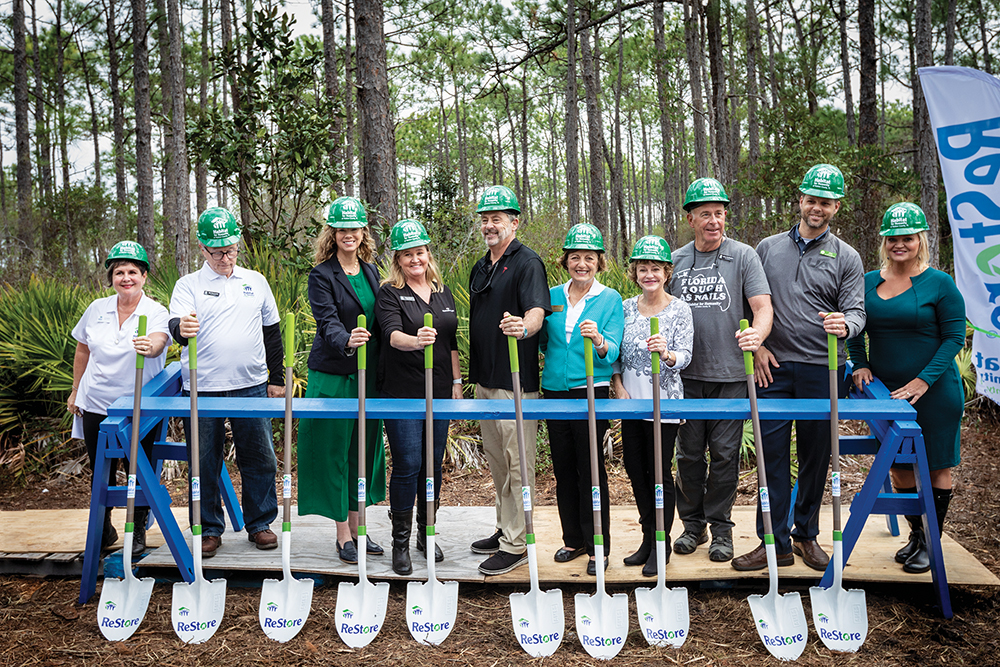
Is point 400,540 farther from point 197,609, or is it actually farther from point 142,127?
point 142,127

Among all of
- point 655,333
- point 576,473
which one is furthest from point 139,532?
point 655,333

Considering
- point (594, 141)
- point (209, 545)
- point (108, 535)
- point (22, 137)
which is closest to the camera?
point (209, 545)

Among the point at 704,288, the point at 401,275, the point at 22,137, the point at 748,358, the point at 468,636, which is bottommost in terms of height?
the point at 468,636

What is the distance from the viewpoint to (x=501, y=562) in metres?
4.11

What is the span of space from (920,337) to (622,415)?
67.9 inches

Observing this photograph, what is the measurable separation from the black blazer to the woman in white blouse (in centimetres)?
145

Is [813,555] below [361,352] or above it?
below

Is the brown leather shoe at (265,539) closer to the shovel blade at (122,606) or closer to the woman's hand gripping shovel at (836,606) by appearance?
the shovel blade at (122,606)

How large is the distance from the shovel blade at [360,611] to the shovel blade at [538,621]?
2.22ft

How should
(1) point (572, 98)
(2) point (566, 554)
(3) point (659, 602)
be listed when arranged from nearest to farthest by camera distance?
(3) point (659, 602) → (2) point (566, 554) → (1) point (572, 98)

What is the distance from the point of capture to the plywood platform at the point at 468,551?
3.96 meters

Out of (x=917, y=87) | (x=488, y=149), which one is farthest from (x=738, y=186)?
(x=488, y=149)

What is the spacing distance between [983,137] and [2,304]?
8192mm

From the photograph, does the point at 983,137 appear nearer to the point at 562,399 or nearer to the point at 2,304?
the point at 562,399
